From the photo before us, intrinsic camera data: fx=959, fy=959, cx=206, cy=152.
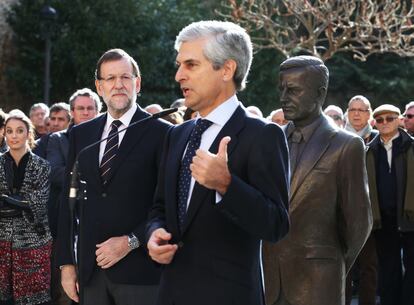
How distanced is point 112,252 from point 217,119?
157 centimetres

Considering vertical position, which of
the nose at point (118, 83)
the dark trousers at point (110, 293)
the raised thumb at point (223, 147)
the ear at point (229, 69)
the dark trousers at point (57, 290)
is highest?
the nose at point (118, 83)

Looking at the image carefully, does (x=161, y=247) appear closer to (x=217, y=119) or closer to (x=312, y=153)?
(x=217, y=119)

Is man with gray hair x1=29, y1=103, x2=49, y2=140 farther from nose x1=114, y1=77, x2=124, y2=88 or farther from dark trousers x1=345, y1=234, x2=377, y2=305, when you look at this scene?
nose x1=114, y1=77, x2=124, y2=88

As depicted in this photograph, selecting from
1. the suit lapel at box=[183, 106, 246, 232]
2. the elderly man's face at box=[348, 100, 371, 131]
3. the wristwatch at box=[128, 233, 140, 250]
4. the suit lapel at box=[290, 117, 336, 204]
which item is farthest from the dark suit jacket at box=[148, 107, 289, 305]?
the elderly man's face at box=[348, 100, 371, 131]

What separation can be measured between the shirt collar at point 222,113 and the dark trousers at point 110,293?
1.66 meters

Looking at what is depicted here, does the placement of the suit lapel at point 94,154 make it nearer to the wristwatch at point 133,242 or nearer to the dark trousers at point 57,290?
the wristwatch at point 133,242

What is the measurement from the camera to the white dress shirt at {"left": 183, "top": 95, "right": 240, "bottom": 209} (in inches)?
166

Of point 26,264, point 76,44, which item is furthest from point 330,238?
point 76,44

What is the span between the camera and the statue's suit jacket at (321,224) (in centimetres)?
569

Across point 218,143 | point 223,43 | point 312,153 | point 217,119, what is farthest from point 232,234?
point 312,153

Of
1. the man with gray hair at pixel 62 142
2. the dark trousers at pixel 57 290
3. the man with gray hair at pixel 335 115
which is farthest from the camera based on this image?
the man with gray hair at pixel 335 115

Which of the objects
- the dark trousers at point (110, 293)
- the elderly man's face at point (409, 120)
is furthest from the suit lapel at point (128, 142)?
the elderly man's face at point (409, 120)

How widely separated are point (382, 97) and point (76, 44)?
10.7m

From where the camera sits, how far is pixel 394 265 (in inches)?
426
